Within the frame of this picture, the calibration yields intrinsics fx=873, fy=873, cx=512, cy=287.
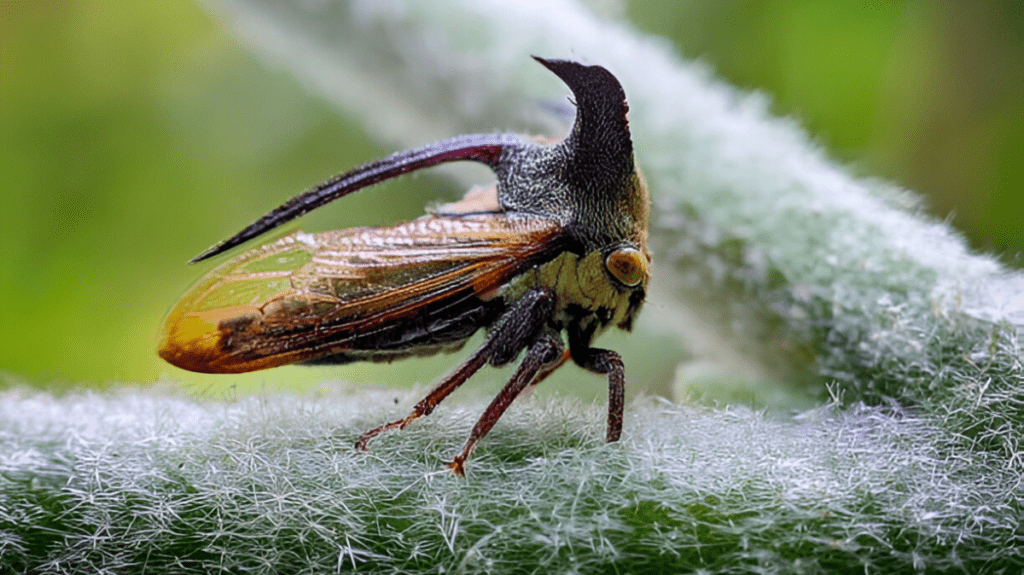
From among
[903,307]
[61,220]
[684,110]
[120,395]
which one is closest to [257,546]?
[120,395]

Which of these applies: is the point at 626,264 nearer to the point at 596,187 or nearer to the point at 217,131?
the point at 596,187

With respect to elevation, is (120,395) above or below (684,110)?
below

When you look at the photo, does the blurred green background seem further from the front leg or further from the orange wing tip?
the orange wing tip

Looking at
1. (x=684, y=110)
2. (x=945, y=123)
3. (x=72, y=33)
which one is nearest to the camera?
(x=684, y=110)

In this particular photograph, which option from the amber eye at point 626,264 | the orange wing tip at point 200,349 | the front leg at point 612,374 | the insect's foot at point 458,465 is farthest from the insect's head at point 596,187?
the orange wing tip at point 200,349

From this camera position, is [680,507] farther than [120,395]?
No

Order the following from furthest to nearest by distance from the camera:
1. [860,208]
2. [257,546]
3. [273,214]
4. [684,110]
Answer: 1. [684,110]
2. [860,208]
3. [273,214]
4. [257,546]

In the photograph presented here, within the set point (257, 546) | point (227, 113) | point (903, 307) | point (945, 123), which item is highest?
point (945, 123)

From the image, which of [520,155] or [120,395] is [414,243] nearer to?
[520,155]
